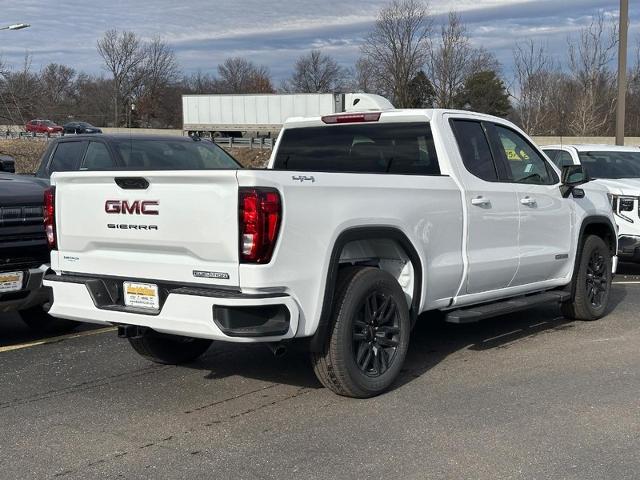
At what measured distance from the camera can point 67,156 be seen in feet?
29.9

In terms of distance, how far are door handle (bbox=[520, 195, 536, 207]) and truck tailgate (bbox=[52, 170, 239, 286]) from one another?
3.17 metres

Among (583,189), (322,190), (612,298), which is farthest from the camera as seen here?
(612,298)

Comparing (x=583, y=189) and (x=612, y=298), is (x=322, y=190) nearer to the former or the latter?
(x=583, y=189)

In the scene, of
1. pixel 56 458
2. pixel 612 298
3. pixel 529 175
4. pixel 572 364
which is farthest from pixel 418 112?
pixel 612 298

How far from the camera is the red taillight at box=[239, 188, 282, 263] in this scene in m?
4.08

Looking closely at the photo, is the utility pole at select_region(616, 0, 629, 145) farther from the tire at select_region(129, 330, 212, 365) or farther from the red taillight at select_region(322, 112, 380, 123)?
the tire at select_region(129, 330, 212, 365)

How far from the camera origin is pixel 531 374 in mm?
5582

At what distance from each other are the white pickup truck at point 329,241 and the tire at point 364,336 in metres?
0.01

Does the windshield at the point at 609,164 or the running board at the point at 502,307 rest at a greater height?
the windshield at the point at 609,164

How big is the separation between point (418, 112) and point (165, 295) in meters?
2.64

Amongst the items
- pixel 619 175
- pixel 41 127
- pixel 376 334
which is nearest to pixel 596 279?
pixel 376 334

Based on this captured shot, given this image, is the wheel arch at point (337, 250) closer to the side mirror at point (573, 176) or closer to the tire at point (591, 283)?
the side mirror at point (573, 176)

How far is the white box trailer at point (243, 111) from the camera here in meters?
50.7

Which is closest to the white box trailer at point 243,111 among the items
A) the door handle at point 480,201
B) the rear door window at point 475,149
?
the rear door window at point 475,149
